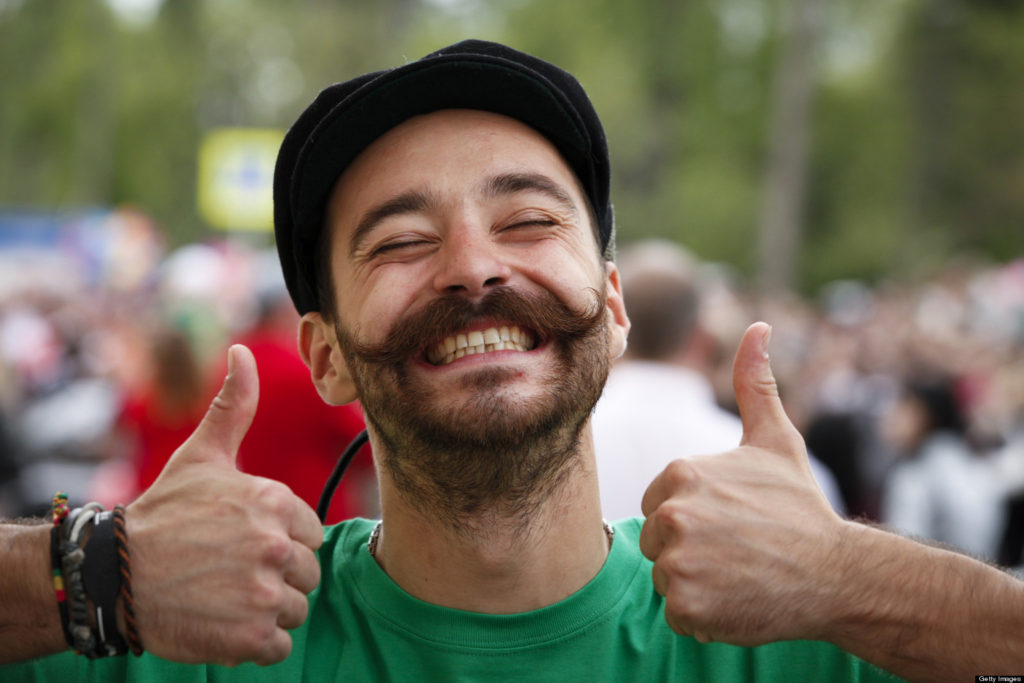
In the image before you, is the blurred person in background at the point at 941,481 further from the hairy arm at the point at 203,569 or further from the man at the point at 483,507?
the hairy arm at the point at 203,569

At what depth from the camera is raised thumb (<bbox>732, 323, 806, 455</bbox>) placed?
199 centimetres

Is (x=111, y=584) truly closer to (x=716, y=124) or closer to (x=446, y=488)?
(x=446, y=488)

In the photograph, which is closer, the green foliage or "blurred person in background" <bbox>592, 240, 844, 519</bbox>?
"blurred person in background" <bbox>592, 240, 844, 519</bbox>

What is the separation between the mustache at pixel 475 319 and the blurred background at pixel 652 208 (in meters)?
1.09

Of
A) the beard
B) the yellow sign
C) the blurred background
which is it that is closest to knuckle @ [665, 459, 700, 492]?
the beard

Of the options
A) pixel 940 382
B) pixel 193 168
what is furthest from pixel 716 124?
pixel 940 382

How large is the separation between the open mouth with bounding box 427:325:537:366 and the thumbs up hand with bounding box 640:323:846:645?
477mm

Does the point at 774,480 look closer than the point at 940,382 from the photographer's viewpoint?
Yes

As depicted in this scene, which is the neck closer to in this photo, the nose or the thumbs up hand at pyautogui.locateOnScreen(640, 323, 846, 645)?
the thumbs up hand at pyautogui.locateOnScreen(640, 323, 846, 645)

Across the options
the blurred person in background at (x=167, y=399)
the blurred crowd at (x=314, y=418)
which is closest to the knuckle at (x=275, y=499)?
the blurred crowd at (x=314, y=418)

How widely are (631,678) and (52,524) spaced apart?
118 centimetres

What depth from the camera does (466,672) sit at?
6.91 feet

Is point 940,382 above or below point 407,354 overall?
above

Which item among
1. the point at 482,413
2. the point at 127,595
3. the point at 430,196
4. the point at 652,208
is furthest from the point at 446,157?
the point at 652,208
